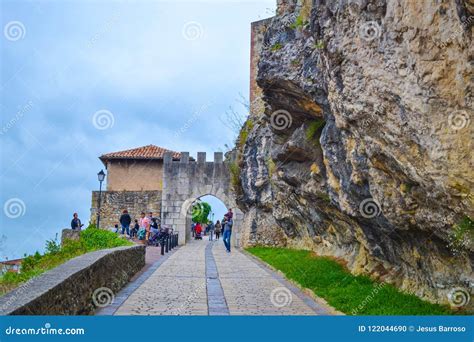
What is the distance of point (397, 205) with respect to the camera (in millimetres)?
6738

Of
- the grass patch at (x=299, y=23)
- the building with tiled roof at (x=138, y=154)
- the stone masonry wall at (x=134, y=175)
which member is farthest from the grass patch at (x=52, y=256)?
the building with tiled roof at (x=138, y=154)

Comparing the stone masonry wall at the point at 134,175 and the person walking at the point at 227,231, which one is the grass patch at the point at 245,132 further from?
the stone masonry wall at the point at 134,175

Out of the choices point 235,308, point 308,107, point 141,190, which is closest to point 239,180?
point 141,190

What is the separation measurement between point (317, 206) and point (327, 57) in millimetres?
5172

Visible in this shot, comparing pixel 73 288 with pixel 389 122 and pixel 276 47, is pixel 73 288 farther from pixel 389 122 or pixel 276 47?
pixel 276 47

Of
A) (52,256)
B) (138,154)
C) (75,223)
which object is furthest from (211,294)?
(138,154)

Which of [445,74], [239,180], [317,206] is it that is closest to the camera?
[445,74]

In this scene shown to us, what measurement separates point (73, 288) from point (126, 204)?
26.5 metres

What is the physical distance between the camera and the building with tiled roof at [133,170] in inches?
1353

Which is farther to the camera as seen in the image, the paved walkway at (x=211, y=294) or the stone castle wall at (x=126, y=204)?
the stone castle wall at (x=126, y=204)

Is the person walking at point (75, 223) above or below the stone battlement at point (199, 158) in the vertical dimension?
below

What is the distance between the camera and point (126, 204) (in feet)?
105

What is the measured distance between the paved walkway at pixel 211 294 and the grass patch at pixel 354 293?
0.87ft
